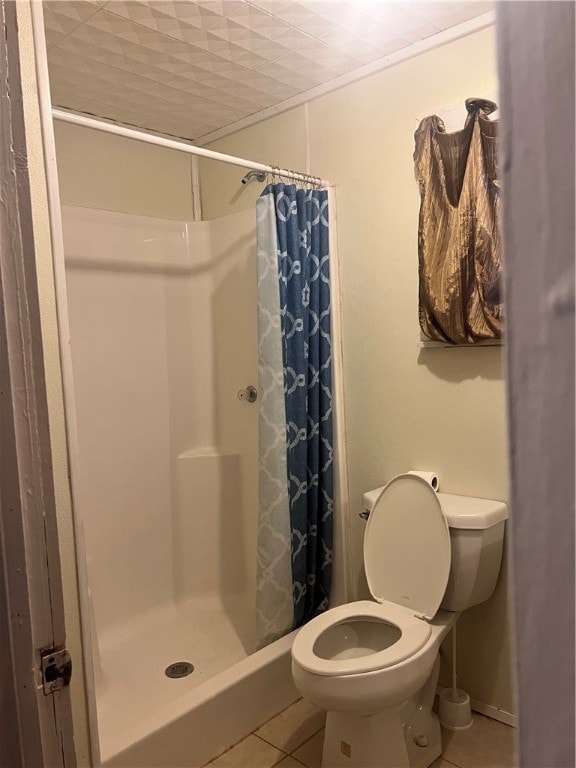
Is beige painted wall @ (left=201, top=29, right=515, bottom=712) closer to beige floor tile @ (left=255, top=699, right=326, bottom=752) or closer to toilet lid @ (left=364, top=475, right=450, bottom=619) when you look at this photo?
toilet lid @ (left=364, top=475, right=450, bottom=619)

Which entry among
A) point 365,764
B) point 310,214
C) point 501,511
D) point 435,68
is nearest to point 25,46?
point 310,214

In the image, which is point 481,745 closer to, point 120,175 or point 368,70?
point 368,70

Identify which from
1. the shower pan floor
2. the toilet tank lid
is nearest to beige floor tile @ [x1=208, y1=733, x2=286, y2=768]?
the shower pan floor

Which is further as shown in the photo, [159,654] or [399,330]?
[159,654]

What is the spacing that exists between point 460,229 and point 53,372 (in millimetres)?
1285

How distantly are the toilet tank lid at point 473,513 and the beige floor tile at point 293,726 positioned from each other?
0.83 metres

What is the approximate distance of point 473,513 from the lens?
69.1 inches

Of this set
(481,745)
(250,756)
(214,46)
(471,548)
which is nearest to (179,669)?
(250,756)

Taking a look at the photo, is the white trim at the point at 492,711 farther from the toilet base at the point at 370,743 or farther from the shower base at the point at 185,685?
the shower base at the point at 185,685

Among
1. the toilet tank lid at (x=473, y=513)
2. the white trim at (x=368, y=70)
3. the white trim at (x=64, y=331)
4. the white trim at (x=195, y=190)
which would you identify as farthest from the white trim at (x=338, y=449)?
the white trim at (x=64, y=331)

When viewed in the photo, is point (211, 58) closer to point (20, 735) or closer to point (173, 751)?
point (20, 735)

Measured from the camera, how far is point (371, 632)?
1.82 metres

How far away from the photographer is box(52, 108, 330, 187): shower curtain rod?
1.51 m

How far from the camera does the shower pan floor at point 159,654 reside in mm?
1837
